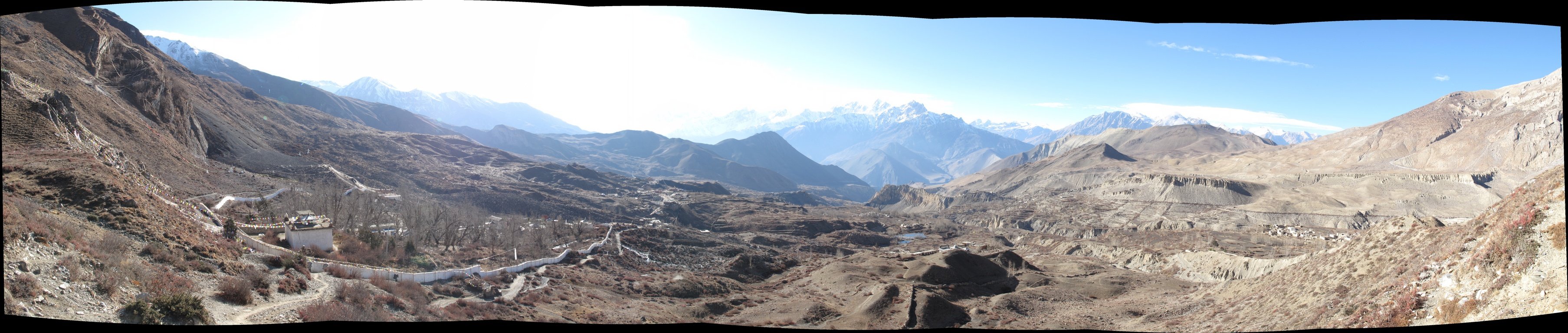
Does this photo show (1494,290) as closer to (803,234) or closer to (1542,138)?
(803,234)

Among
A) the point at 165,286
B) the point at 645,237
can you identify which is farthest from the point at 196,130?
the point at 165,286

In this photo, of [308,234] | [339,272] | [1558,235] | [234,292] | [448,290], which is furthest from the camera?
[308,234]

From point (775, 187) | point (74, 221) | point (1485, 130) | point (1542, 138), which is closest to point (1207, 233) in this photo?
point (1542, 138)

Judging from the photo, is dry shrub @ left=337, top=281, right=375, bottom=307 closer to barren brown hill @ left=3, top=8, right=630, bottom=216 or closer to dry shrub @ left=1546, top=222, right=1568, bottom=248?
barren brown hill @ left=3, top=8, right=630, bottom=216

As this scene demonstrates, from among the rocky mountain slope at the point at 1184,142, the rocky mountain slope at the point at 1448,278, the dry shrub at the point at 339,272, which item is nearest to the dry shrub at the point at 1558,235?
the rocky mountain slope at the point at 1448,278

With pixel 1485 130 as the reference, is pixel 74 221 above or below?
below

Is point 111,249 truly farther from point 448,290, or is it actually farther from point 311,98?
point 311,98
